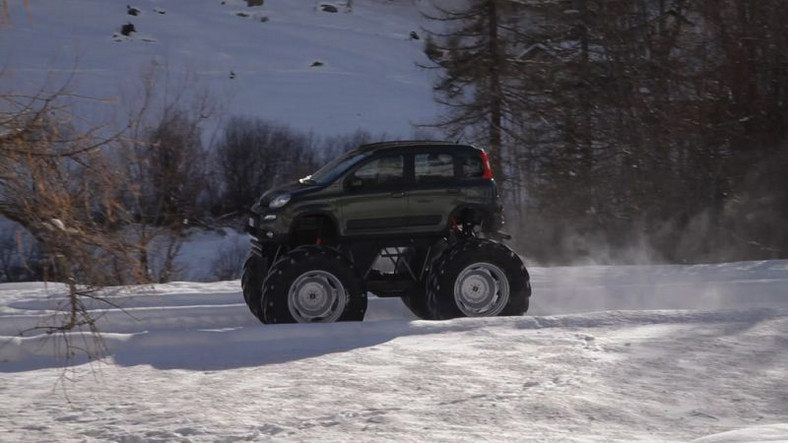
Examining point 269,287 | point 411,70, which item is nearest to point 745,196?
point 269,287

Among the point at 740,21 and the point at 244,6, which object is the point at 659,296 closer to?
the point at 740,21

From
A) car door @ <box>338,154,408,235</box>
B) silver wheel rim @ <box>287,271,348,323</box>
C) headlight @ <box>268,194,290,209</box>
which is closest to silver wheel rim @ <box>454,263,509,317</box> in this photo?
car door @ <box>338,154,408,235</box>

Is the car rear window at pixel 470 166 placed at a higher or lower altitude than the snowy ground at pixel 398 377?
higher

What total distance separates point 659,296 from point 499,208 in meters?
3.08

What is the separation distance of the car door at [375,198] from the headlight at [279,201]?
2.06 feet

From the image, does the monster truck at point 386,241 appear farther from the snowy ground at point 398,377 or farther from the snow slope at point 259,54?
the snow slope at point 259,54

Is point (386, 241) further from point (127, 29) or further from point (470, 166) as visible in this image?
point (127, 29)

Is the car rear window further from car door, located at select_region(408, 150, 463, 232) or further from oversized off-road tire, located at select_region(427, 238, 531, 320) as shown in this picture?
oversized off-road tire, located at select_region(427, 238, 531, 320)

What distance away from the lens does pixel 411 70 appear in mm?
56000

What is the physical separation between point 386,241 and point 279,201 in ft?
4.53

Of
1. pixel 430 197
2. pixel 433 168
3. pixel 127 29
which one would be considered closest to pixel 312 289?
pixel 430 197

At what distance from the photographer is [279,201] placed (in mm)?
13305

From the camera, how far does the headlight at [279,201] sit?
13266mm

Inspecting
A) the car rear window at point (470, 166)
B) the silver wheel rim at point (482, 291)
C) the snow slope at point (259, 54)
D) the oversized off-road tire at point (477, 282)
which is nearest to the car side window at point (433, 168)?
the car rear window at point (470, 166)
